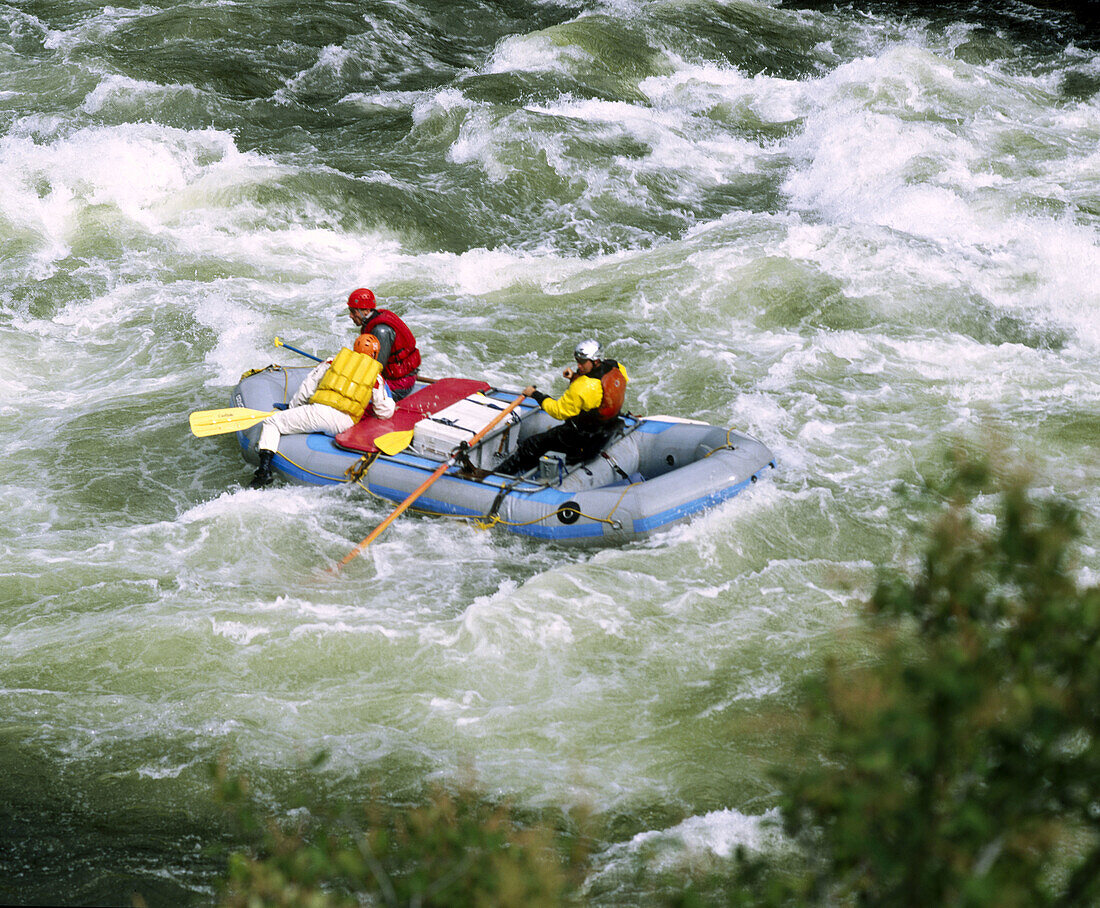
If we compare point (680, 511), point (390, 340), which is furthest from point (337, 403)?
point (680, 511)

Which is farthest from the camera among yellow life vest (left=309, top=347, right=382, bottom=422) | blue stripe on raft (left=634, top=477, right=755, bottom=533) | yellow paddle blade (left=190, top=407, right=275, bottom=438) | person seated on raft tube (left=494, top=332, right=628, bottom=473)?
yellow paddle blade (left=190, top=407, right=275, bottom=438)

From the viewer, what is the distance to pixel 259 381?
8.35 meters

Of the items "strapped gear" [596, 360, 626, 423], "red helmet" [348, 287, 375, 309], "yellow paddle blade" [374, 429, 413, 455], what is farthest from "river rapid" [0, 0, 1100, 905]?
"red helmet" [348, 287, 375, 309]

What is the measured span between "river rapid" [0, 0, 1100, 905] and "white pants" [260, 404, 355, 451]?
50 centimetres

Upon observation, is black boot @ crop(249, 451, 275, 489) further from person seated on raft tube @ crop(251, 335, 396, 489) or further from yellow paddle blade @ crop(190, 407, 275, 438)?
yellow paddle blade @ crop(190, 407, 275, 438)

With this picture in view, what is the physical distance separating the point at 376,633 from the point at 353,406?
2.13 metres

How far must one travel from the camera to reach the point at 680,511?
264 inches

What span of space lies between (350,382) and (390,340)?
1.94 feet

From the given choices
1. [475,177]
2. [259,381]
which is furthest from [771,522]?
[475,177]

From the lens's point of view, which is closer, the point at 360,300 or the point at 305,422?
the point at 305,422

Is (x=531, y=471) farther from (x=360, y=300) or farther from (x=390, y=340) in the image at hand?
(x=360, y=300)

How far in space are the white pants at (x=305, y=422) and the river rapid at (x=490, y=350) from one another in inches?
19.6

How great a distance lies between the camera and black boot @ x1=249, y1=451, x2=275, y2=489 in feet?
24.8

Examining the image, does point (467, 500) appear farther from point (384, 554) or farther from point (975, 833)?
point (975, 833)
